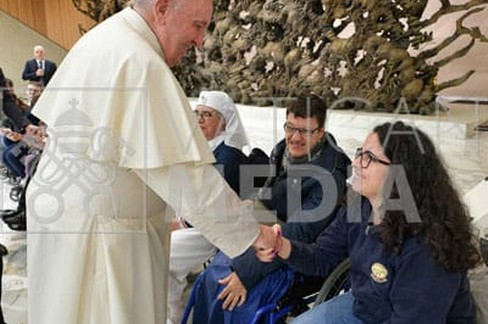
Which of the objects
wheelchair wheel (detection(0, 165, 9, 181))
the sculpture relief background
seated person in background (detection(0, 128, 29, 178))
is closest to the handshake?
seated person in background (detection(0, 128, 29, 178))

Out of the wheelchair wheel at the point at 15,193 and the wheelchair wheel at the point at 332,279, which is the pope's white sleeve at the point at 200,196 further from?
the wheelchair wheel at the point at 15,193

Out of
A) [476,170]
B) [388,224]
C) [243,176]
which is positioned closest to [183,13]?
[388,224]

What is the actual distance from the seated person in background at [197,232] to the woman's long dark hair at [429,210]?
1137mm

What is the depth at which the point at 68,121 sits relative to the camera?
1.49 m

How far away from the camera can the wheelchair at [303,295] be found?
70.9 inches

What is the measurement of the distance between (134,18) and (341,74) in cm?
443

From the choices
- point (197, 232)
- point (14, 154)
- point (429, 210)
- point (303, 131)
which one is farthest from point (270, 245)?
point (14, 154)

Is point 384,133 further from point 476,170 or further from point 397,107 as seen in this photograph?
point 397,107

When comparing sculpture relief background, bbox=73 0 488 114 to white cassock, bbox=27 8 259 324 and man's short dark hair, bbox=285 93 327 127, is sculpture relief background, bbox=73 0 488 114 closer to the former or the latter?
man's short dark hair, bbox=285 93 327 127

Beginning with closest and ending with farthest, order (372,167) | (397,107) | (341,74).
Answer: (372,167) → (397,107) → (341,74)

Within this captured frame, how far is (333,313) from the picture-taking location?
1.73 meters

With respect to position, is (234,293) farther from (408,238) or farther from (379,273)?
(408,238)

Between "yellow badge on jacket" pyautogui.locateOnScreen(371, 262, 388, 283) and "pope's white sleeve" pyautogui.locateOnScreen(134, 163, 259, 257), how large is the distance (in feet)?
1.40

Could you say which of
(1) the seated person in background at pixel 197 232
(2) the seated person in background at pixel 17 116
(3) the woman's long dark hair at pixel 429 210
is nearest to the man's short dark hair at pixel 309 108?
(1) the seated person in background at pixel 197 232
